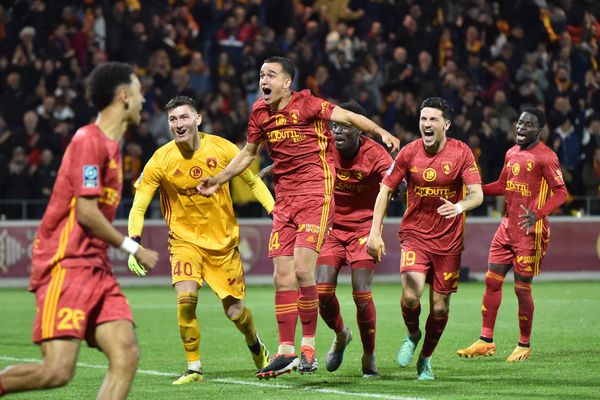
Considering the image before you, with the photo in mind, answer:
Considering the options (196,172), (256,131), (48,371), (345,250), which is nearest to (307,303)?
(345,250)

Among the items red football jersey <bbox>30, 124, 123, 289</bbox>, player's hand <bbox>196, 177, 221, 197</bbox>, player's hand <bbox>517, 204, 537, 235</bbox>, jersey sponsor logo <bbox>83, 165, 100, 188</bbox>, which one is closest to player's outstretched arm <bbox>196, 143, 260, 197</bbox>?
player's hand <bbox>196, 177, 221, 197</bbox>

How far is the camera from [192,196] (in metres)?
10.7

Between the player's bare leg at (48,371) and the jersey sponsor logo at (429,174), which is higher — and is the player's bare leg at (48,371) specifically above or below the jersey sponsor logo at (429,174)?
below

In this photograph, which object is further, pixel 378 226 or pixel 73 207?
pixel 378 226

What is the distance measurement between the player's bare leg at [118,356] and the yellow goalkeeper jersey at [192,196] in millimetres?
4068

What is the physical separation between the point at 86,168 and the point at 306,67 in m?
16.7

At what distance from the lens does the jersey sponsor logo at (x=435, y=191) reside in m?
10.5

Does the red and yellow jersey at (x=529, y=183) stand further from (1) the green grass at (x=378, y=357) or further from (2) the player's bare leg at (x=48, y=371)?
(2) the player's bare leg at (x=48, y=371)

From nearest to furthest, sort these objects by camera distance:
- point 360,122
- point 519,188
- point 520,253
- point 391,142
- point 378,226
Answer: point 391,142
point 360,122
point 378,226
point 520,253
point 519,188

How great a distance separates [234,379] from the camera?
10242 millimetres

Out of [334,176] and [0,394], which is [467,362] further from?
[0,394]

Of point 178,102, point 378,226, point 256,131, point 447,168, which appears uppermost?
point 178,102

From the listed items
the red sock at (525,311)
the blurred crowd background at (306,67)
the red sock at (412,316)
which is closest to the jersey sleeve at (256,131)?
the red sock at (412,316)

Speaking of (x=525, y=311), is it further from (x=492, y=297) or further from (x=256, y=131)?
(x=256, y=131)
